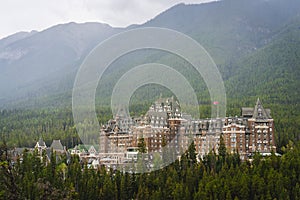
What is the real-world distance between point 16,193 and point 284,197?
2491 cm

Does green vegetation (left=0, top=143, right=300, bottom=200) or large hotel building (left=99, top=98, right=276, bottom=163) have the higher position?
large hotel building (left=99, top=98, right=276, bottom=163)

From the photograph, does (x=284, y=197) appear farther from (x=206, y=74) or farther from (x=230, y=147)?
(x=206, y=74)

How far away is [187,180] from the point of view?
45094mm

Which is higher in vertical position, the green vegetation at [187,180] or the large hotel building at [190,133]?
the large hotel building at [190,133]

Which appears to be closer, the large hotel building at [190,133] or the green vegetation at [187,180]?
the green vegetation at [187,180]

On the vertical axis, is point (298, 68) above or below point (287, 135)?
above

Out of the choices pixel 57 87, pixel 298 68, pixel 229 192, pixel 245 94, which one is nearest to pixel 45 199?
pixel 229 192

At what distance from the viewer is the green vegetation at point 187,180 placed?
40.3m

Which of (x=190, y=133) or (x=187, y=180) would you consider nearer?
(x=187, y=180)

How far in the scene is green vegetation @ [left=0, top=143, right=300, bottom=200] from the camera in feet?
132

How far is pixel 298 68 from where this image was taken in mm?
138000

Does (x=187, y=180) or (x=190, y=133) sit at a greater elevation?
(x=190, y=133)

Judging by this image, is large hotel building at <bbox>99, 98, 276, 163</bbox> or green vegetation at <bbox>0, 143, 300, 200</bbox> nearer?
green vegetation at <bbox>0, 143, 300, 200</bbox>

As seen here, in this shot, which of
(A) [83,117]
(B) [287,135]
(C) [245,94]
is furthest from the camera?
(C) [245,94]
